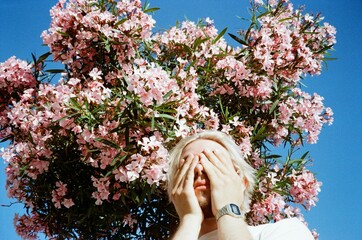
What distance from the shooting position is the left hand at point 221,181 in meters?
1.48

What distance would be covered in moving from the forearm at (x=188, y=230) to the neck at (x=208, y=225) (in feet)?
0.41

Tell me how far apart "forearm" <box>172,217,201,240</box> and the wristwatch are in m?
0.10

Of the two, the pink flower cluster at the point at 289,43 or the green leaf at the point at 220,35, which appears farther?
the green leaf at the point at 220,35

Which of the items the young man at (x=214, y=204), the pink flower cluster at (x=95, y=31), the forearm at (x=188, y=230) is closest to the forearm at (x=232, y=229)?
the young man at (x=214, y=204)

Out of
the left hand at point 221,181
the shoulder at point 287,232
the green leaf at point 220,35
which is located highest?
the green leaf at point 220,35

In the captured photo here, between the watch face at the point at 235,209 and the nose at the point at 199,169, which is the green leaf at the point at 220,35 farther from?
the watch face at the point at 235,209

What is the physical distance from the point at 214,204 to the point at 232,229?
14 centimetres

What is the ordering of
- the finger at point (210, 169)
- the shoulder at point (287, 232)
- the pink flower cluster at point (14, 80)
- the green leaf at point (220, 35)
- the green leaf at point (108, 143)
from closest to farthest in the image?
the shoulder at point (287, 232) < the finger at point (210, 169) < the green leaf at point (108, 143) < the pink flower cluster at point (14, 80) < the green leaf at point (220, 35)

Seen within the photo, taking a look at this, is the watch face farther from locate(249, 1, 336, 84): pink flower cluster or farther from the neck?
locate(249, 1, 336, 84): pink flower cluster

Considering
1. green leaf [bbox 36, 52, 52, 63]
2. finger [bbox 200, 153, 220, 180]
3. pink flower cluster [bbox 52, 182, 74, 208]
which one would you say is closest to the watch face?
finger [bbox 200, 153, 220, 180]

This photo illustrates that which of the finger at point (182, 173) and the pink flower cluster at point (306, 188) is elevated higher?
the pink flower cluster at point (306, 188)

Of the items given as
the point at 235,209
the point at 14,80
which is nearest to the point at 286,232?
the point at 235,209

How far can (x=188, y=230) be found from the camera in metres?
1.46

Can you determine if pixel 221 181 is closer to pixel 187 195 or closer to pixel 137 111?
pixel 187 195
